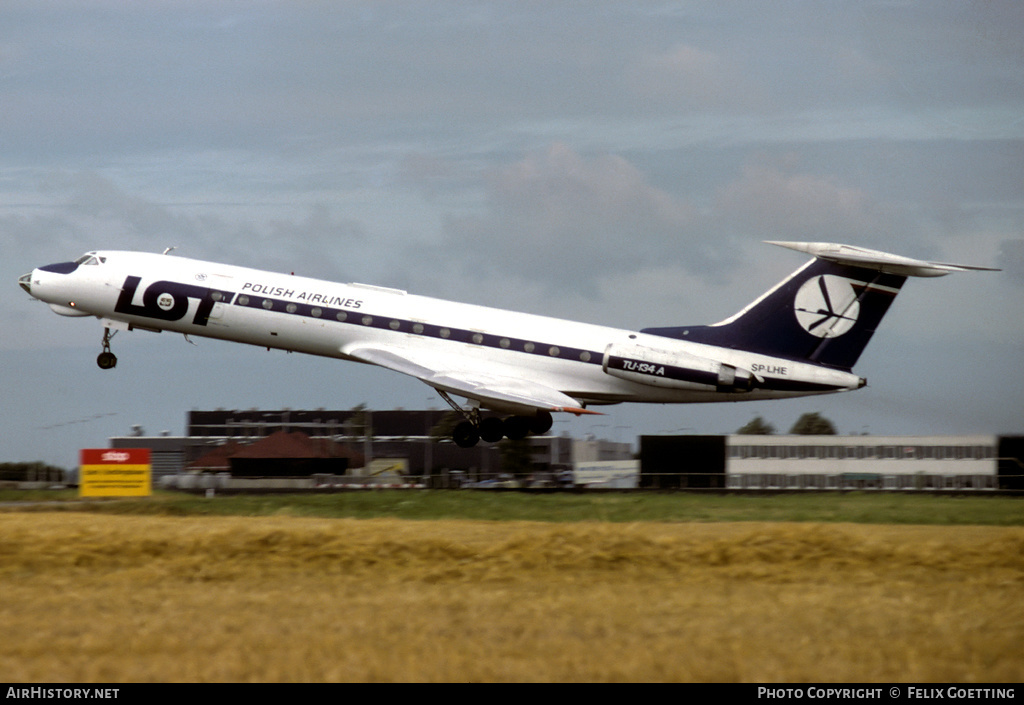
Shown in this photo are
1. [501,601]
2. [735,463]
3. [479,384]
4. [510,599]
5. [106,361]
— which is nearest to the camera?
[501,601]

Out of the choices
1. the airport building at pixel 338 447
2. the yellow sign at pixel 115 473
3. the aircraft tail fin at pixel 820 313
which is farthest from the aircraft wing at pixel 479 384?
the airport building at pixel 338 447

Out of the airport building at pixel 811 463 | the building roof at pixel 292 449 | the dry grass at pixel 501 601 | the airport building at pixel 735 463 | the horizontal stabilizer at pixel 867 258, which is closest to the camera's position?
the dry grass at pixel 501 601

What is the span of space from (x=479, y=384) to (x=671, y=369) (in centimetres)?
474

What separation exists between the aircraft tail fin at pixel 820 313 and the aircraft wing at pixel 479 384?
→ 341 cm

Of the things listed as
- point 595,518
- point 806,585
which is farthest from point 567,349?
point 806,585

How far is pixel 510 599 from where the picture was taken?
13.7 meters

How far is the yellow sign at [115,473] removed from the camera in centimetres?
2739

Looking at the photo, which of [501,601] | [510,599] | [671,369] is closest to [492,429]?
[671,369]

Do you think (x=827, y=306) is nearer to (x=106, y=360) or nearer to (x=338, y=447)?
(x=106, y=360)

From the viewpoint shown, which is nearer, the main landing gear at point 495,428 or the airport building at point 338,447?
the main landing gear at point 495,428

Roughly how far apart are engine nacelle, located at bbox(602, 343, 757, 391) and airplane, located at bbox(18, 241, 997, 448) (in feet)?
0.10

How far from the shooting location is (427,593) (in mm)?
14078

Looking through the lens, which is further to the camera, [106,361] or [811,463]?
[811,463]

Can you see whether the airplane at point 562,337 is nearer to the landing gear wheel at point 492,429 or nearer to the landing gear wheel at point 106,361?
the landing gear wheel at point 492,429
